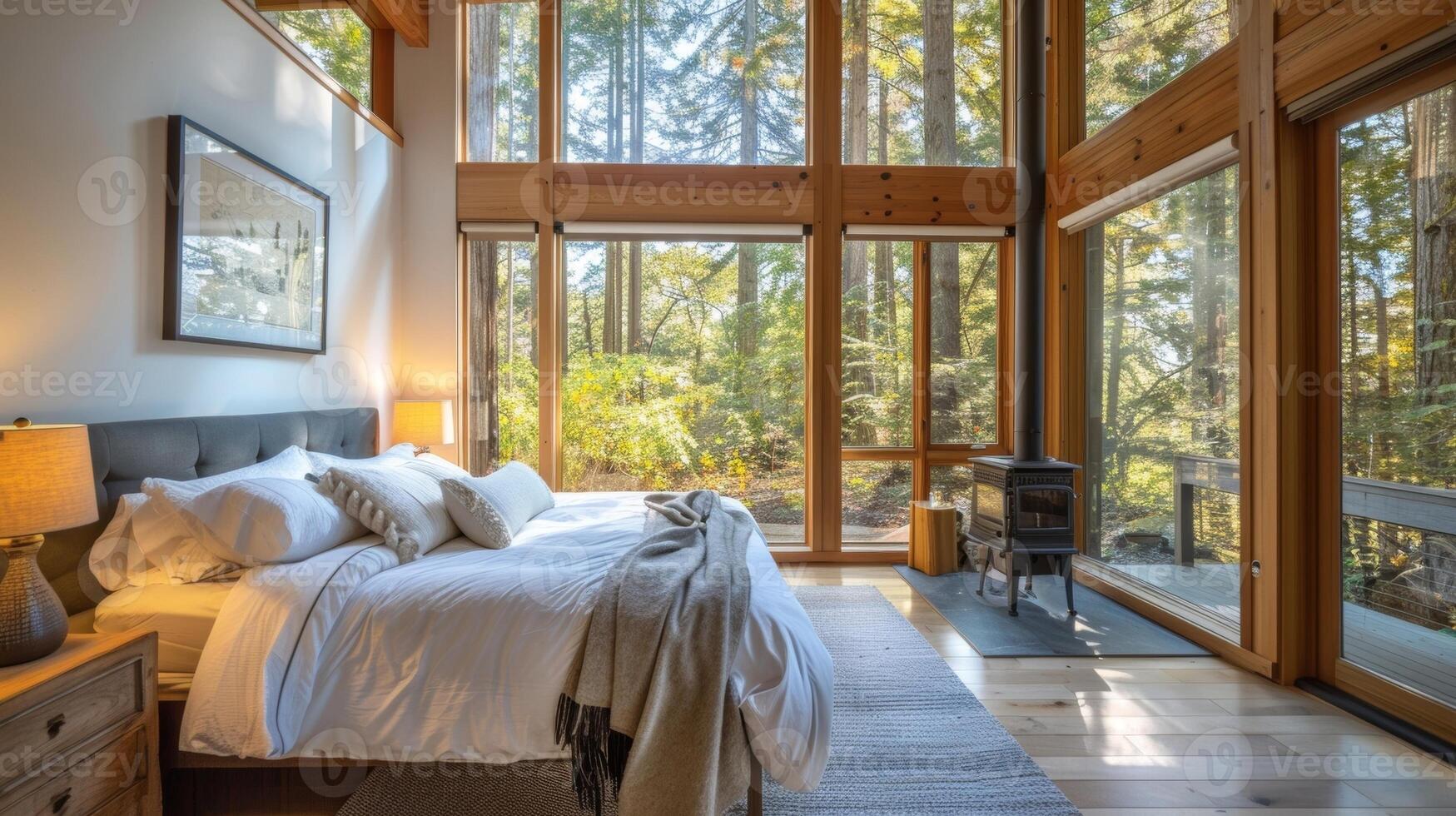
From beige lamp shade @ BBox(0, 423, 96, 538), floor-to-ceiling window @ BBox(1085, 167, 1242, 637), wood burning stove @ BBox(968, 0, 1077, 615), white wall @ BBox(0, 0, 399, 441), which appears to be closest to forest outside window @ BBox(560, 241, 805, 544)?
wood burning stove @ BBox(968, 0, 1077, 615)

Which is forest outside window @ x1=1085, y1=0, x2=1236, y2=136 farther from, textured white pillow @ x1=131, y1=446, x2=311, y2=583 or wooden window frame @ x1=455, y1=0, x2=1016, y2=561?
textured white pillow @ x1=131, y1=446, x2=311, y2=583

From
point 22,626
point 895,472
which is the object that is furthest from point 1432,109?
point 22,626

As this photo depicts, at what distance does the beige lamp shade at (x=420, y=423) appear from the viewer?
142 inches

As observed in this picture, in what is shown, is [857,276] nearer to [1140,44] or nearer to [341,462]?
[1140,44]

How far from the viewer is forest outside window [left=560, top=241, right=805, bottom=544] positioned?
4.23m

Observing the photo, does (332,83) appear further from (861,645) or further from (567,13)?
(861,645)

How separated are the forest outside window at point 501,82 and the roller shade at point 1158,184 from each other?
11.8 feet

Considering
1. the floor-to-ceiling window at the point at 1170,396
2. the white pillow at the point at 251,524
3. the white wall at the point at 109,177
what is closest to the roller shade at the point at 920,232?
the floor-to-ceiling window at the point at 1170,396

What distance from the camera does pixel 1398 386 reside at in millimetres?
2213

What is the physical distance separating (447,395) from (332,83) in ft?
6.08

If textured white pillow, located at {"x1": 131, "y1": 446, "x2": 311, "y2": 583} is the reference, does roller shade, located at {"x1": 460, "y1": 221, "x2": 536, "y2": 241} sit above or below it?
above

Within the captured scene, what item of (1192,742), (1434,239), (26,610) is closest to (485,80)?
(26,610)

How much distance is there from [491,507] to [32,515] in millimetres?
1173

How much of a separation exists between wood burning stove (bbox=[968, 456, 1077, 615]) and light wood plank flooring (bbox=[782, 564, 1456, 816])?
61cm
